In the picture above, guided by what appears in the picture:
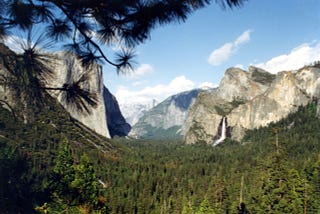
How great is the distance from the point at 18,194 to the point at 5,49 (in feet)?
114

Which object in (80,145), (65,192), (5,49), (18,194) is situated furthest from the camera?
(80,145)

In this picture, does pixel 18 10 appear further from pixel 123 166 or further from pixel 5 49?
pixel 123 166

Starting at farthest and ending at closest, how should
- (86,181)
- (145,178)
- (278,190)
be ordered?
(145,178)
(278,190)
(86,181)

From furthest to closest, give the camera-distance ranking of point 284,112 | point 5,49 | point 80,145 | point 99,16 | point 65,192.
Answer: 1. point 284,112
2. point 80,145
3. point 65,192
4. point 99,16
5. point 5,49

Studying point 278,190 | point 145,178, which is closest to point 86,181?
point 278,190

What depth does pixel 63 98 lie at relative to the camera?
7.28 m

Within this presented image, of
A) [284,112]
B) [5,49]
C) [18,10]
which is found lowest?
[5,49]

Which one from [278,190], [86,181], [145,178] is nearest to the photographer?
[86,181]

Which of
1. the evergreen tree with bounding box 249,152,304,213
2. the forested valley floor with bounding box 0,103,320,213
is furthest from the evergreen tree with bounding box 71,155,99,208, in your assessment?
the evergreen tree with bounding box 249,152,304,213

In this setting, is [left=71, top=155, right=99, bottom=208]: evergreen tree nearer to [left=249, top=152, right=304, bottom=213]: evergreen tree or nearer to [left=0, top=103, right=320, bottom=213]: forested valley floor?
[left=0, top=103, right=320, bottom=213]: forested valley floor

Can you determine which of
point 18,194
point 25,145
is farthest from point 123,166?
point 18,194

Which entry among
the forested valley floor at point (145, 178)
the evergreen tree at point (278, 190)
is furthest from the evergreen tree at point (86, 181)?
the evergreen tree at point (278, 190)

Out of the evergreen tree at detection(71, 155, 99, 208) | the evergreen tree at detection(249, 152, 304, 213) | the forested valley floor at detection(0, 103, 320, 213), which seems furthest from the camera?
the evergreen tree at detection(249, 152, 304, 213)

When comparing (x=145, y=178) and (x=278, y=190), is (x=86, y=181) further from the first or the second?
(x=145, y=178)
